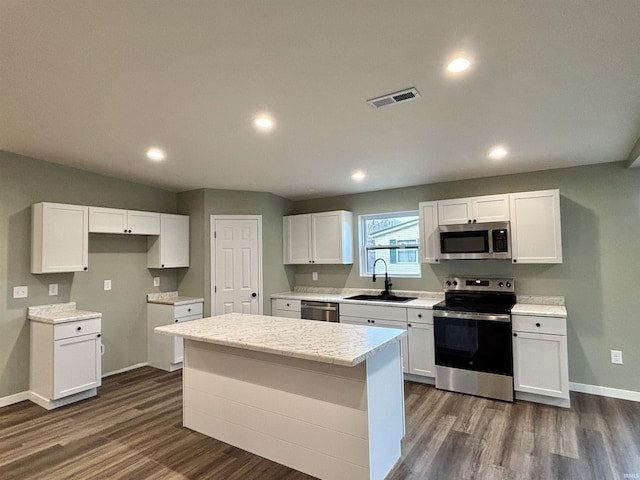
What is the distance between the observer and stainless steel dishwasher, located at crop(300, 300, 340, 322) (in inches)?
186

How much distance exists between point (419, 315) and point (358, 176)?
1.81 m

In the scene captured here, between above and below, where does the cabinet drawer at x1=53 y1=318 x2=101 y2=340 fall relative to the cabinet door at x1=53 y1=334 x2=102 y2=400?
above

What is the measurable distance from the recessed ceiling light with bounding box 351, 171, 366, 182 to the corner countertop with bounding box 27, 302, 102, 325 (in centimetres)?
325

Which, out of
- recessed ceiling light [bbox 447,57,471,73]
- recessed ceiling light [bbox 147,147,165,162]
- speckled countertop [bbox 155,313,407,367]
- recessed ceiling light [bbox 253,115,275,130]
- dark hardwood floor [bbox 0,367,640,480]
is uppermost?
recessed ceiling light [bbox 147,147,165,162]

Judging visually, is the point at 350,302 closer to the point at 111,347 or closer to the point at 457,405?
the point at 457,405

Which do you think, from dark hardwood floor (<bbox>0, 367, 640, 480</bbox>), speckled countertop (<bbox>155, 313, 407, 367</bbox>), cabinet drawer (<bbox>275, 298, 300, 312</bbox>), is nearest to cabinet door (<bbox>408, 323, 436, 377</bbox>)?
dark hardwood floor (<bbox>0, 367, 640, 480</bbox>)

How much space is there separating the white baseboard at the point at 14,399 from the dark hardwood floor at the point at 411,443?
6 cm

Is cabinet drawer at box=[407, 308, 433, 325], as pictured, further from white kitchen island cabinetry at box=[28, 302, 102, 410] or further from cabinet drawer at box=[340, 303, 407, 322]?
white kitchen island cabinetry at box=[28, 302, 102, 410]

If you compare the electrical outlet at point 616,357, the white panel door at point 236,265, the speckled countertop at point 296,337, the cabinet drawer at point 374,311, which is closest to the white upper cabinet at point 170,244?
the white panel door at point 236,265

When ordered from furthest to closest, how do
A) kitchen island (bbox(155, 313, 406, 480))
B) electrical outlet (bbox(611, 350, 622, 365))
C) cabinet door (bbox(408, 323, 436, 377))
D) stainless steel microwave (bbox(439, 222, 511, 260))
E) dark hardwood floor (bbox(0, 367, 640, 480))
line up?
cabinet door (bbox(408, 323, 436, 377)) → stainless steel microwave (bbox(439, 222, 511, 260)) → electrical outlet (bbox(611, 350, 622, 365)) → dark hardwood floor (bbox(0, 367, 640, 480)) → kitchen island (bbox(155, 313, 406, 480))

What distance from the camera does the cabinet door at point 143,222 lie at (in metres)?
4.46

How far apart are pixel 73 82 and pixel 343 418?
2687mm

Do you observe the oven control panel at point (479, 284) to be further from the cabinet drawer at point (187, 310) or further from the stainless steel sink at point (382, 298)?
the cabinet drawer at point (187, 310)

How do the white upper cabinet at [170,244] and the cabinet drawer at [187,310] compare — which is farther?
the white upper cabinet at [170,244]
